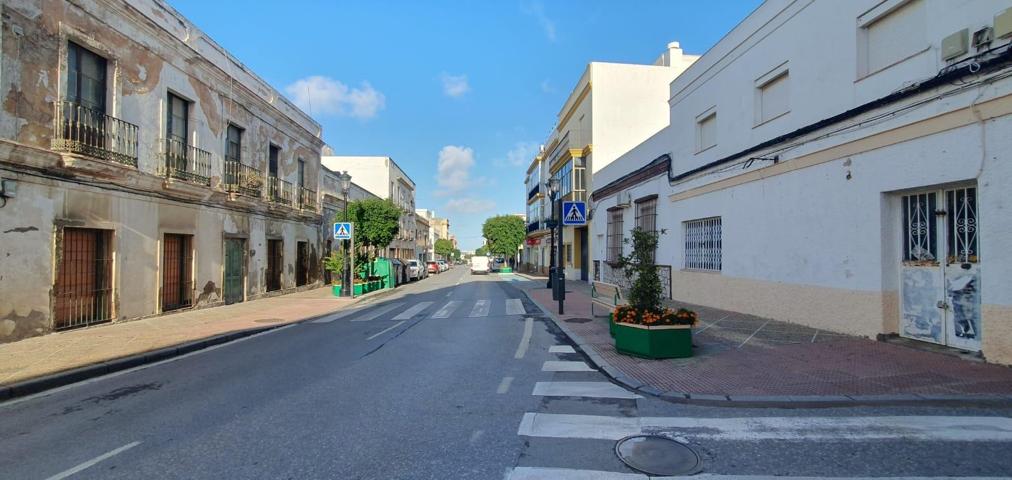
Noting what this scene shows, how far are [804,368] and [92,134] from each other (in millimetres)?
13891

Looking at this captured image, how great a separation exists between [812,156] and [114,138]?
578 inches

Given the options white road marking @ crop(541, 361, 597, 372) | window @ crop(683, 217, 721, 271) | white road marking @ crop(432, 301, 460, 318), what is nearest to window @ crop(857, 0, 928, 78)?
window @ crop(683, 217, 721, 271)

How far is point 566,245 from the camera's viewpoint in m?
32.9

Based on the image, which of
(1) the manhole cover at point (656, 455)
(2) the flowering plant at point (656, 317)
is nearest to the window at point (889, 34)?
(2) the flowering plant at point (656, 317)

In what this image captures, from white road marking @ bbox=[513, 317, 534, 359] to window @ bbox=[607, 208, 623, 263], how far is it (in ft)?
31.1

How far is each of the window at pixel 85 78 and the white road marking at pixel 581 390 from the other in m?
11.3

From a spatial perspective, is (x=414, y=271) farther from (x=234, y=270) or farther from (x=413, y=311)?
(x=413, y=311)

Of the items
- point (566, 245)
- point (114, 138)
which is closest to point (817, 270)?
point (114, 138)

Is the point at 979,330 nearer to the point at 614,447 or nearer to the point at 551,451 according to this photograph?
the point at 614,447

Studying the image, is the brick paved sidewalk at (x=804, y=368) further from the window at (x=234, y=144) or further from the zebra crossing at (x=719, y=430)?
the window at (x=234, y=144)

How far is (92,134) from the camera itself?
34.2ft

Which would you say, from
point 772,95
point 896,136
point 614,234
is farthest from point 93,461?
point 614,234

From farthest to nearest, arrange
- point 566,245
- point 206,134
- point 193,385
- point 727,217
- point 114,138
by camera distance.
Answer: point 566,245 → point 206,134 → point 727,217 → point 114,138 → point 193,385

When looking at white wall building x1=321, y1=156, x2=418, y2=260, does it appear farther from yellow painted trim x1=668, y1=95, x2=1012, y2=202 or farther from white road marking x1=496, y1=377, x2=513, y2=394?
white road marking x1=496, y1=377, x2=513, y2=394
